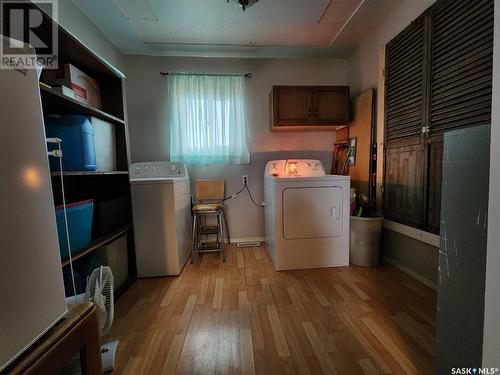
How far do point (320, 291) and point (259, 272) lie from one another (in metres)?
0.60

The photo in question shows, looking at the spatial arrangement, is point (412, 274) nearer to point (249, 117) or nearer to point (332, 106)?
point (332, 106)

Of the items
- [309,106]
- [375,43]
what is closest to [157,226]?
[309,106]

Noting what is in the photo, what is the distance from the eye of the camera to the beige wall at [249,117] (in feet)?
8.98

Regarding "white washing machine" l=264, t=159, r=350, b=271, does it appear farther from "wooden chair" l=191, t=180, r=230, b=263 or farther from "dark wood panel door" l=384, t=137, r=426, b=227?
"wooden chair" l=191, t=180, r=230, b=263

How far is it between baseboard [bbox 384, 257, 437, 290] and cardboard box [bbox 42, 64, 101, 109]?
2.96 meters

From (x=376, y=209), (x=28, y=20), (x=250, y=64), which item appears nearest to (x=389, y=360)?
(x=376, y=209)

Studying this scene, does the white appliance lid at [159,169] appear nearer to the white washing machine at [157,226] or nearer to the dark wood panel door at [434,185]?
the white washing machine at [157,226]

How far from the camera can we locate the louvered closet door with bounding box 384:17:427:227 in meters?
1.82

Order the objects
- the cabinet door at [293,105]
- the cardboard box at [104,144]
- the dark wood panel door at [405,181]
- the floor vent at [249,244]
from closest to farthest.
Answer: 1. the cardboard box at [104,144]
2. the dark wood panel door at [405,181]
3. the cabinet door at [293,105]
4. the floor vent at [249,244]

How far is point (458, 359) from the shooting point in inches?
31.6

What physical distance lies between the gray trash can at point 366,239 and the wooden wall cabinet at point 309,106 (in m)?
1.21

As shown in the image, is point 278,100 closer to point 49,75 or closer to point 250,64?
point 250,64

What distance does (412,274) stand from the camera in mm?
1963

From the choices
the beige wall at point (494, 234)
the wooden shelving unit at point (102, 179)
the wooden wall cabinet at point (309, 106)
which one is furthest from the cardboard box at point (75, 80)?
the beige wall at point (494, 234)
